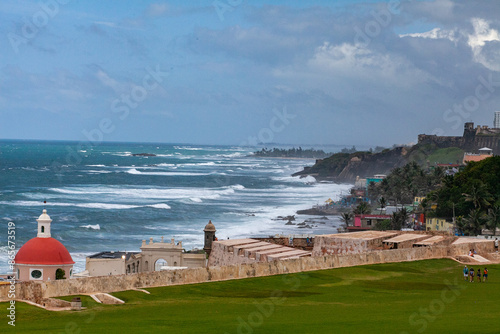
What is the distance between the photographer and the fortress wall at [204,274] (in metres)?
22.6

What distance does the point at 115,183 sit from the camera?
15225 cm

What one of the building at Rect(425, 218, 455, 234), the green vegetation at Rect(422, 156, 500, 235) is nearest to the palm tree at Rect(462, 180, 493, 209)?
the green vegetation at Rect(422, 156, 500, 235)

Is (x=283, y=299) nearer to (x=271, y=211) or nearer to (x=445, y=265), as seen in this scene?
(x=445, y=265)

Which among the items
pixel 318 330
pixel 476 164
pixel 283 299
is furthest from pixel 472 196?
pixel 318 330

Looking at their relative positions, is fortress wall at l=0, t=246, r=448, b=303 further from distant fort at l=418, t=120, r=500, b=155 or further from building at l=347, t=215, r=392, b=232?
distant fort at l=418, t=120, r=500, b=155

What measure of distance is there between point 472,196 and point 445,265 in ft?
120

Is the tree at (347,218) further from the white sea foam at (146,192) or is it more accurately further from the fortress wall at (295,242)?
the white sea foam at (146,192)

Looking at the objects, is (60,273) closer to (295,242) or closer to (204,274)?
(204,274)

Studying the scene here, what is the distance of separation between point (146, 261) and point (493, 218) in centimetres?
2987

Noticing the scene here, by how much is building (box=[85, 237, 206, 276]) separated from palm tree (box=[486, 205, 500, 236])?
88.8ft

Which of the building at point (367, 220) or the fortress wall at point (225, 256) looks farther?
the building at point (367, 220)

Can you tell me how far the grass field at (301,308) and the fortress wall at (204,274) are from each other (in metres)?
0.50

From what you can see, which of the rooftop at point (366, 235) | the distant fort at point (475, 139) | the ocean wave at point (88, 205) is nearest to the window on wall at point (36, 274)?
the rooftop at point (366, 235)

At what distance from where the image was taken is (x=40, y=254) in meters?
27.3
